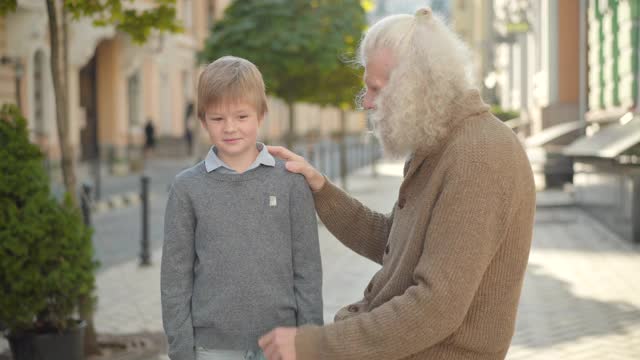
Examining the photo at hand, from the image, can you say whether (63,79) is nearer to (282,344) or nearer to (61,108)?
(61,108)

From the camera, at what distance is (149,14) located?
7227 mm

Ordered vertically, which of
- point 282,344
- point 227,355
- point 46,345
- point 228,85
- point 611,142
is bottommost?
point 46,345

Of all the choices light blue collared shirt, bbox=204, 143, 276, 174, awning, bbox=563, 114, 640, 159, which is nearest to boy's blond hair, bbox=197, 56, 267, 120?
light blue collared shirt, bbox=204, 143, 276, 174

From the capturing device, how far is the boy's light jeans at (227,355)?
2.83 m

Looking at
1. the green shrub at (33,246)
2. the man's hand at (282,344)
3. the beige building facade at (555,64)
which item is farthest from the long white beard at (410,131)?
the beige building facade at (555,64)

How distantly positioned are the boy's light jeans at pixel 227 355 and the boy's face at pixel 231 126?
22.4 inches

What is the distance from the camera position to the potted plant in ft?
18.4

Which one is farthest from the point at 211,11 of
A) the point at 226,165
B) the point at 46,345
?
the point at 226,165

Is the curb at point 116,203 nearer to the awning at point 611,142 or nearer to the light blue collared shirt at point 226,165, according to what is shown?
the awning at point 611,142

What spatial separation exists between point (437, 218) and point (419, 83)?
1.06 feet

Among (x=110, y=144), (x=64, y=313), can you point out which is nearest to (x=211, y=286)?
(x=64, y=313)

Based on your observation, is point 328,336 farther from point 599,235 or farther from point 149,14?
point 599,235

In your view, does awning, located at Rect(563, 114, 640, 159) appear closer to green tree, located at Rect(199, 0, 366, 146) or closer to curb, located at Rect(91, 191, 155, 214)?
green tree, located at Rect(199, 0, 366, 146)

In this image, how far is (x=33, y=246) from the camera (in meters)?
5.72
